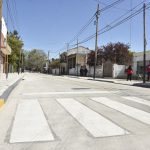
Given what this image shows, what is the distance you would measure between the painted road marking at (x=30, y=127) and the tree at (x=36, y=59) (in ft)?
447

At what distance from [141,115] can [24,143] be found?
12.1ft

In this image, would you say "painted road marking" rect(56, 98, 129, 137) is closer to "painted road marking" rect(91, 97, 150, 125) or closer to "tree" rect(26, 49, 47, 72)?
"painted road marking" rect(91, 97, 150, 125)

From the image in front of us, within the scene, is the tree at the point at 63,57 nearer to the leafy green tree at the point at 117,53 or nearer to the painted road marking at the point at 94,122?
the leafy green tree at the point at 117,53

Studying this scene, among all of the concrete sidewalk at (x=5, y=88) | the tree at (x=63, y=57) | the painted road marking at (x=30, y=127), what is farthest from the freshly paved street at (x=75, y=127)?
the tree at (x=63, y=57)

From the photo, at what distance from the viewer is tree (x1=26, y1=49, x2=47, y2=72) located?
14650 centimetres

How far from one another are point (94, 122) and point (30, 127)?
1450 millimetres

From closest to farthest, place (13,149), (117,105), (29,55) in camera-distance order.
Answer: (13,149) → (117,105) → (29,55)

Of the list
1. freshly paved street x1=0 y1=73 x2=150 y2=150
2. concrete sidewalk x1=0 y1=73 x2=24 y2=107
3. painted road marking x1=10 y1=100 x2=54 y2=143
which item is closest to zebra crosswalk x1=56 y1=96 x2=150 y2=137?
freshly paved street x1=0 y1=73 x2=150 y2=150

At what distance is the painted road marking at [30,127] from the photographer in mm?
5754

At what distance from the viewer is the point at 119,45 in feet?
174

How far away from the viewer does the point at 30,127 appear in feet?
21.9

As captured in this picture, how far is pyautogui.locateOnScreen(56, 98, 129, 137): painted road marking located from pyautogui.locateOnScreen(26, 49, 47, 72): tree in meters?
Answer: 136

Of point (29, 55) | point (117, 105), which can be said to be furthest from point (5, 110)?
point (29, 55)

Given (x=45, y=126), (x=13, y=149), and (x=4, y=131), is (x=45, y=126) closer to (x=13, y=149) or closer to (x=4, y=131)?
(x=4, y=131)
